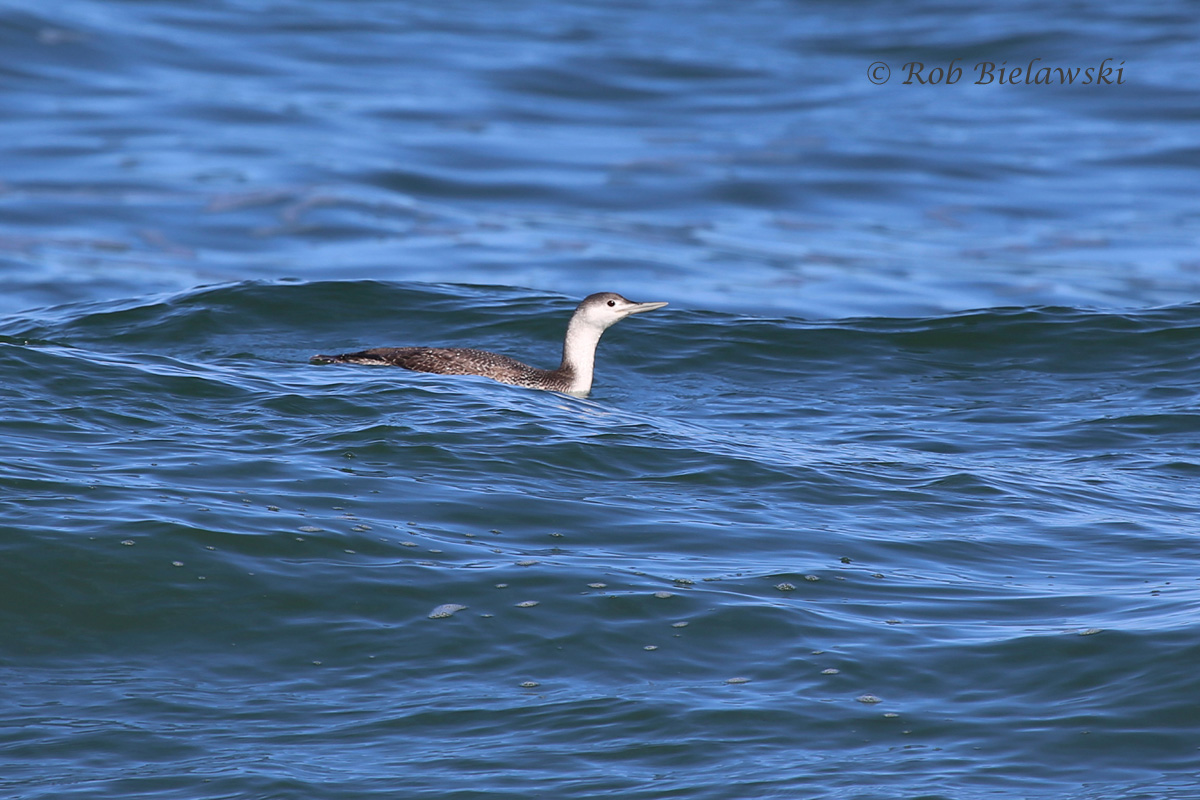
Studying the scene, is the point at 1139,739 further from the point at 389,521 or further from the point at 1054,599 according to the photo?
the point at 389,521

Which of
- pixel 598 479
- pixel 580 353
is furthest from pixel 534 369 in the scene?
pixel 598 479

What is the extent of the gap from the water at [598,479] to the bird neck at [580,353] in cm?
34

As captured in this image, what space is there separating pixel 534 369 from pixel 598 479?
343 cm

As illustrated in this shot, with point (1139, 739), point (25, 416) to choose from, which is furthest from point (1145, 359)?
point (25, 416)

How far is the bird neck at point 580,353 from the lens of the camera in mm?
12539

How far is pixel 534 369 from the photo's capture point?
12453 mm

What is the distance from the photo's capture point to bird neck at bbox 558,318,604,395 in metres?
12.5

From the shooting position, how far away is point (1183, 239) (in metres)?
19.6

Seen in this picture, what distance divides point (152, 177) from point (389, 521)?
15267mm
